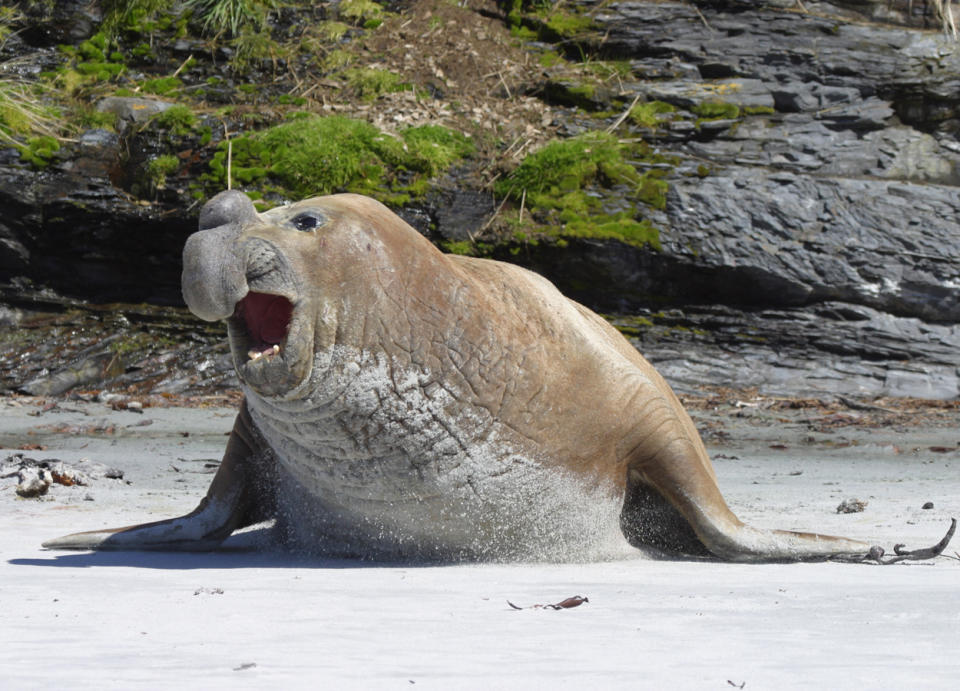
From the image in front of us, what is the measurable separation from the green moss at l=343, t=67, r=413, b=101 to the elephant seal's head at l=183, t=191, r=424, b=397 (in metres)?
11.4

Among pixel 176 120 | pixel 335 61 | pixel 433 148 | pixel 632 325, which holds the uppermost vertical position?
pixel 335 61

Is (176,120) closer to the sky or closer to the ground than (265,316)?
closer to the ground

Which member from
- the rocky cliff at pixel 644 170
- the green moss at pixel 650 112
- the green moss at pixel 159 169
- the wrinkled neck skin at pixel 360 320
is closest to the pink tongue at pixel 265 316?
the wrinkled neck skin at pixel 360 320

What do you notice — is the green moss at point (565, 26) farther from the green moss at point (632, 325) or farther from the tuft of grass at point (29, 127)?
the tuft of grass at point (29, 127)

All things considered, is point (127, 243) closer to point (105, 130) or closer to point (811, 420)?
point (105, 130)

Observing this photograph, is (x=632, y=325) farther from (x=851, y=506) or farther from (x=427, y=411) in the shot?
(x=427, y=411)

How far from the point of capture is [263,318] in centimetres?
398

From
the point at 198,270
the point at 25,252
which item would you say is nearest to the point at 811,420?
the point at 198,270

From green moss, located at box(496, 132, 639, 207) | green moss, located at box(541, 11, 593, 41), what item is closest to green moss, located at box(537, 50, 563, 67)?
green moss, located at box(541, 11, 593, 41)

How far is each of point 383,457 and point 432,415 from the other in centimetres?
24

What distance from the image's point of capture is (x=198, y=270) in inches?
144

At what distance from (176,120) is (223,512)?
1018 centimetres

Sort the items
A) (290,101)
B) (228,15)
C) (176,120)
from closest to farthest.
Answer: (176,120) → (290,101) → (228,15)

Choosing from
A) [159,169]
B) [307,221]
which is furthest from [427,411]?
[159,169]
